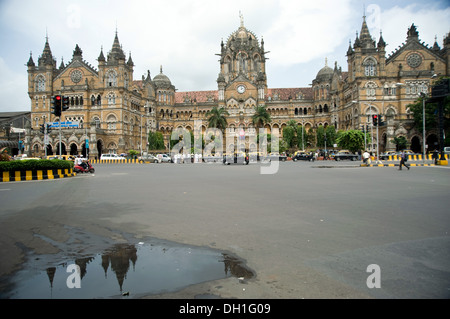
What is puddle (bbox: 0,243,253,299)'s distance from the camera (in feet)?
11.4

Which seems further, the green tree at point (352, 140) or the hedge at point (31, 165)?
the green tree at point (352, 140)

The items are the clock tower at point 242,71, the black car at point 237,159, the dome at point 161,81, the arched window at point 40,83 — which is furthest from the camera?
the dome at point 161,81

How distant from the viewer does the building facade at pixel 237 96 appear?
53.8 meters

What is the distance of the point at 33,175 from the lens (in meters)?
19.2

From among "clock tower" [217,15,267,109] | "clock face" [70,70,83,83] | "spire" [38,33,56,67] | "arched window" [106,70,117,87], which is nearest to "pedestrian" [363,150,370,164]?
"clock tower" [217,15,267,109]

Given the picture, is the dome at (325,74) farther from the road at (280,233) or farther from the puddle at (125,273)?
the puddle at (125,273)

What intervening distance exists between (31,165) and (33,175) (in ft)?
2.17

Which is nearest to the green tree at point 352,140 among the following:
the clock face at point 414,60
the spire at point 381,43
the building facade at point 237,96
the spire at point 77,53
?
the building facade at point 237,96

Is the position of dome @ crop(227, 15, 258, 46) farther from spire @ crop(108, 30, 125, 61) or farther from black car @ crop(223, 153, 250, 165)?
black car @ crop(223, 153, 250, 165)

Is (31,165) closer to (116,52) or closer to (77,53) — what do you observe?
(116,52)

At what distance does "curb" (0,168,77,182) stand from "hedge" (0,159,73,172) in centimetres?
21

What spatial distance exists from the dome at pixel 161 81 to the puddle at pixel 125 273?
2976 inches

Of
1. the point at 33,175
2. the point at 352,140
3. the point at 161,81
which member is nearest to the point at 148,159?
the point at 33,175

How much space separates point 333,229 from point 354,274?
7.52 ft
